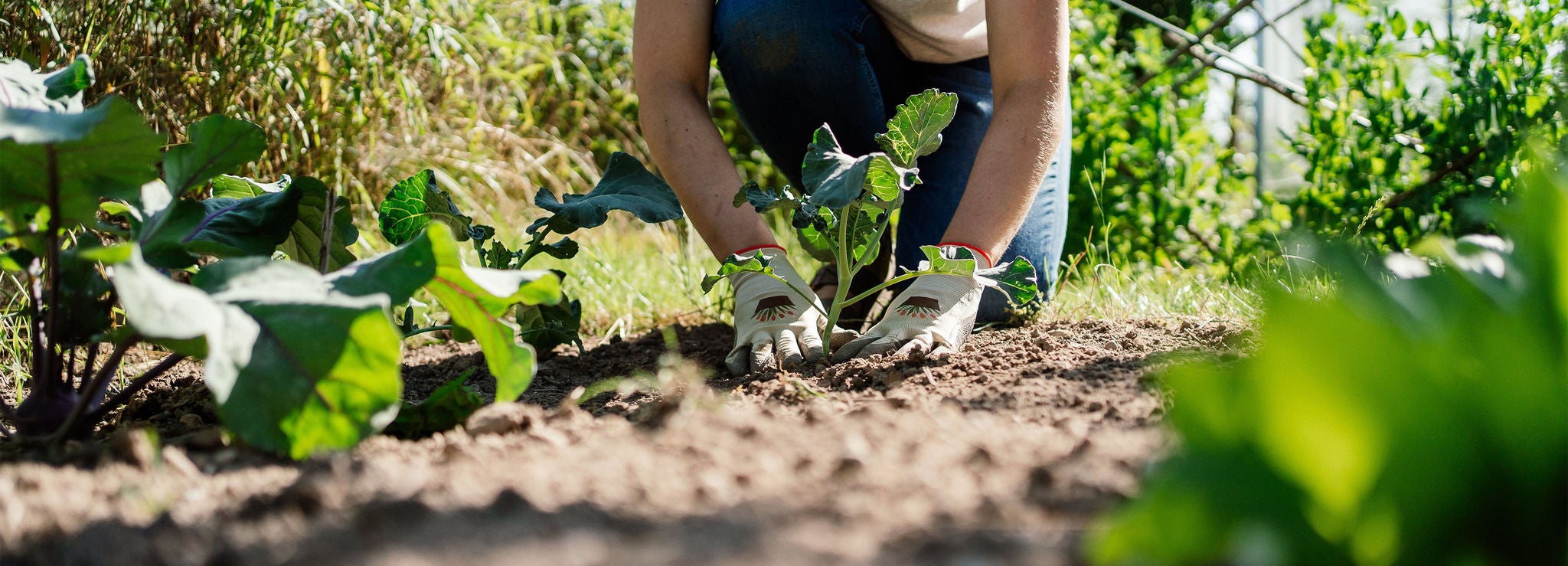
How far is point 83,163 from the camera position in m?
1.04

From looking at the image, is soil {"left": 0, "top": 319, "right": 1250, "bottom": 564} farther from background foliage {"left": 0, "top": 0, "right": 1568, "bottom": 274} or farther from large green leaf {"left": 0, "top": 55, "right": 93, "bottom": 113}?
background foliage {"left": 0, "top": 0, "right": 1568, "bottom": 274}

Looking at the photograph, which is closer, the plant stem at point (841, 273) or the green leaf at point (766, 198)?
the green leaf at point (766, 198)

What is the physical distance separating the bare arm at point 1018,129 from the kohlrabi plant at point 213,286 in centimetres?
86

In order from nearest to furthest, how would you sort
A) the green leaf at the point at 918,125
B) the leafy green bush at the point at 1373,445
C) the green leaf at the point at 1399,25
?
the leafy green bush at the point at 1373,445
the green leaf at the point at 918,125
the green leaf at the point at 1399,25

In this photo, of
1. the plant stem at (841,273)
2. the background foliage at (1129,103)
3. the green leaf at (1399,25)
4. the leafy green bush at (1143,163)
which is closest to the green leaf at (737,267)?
the plant stem at (841,273)

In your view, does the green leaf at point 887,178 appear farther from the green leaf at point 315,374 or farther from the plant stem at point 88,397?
the plant stem at point 88,397

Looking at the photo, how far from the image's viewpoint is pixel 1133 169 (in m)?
2.90

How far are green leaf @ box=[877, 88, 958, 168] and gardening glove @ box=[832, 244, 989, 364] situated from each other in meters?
0.19

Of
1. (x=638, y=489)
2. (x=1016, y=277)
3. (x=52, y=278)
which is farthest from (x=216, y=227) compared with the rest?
(x=1016, y=277)

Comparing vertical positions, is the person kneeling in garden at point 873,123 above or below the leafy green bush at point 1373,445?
below

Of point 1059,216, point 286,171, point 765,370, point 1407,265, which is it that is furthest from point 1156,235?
point 286,171

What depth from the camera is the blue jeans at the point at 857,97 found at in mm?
2135

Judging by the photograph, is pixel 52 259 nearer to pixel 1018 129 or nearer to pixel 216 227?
pixel 216 227

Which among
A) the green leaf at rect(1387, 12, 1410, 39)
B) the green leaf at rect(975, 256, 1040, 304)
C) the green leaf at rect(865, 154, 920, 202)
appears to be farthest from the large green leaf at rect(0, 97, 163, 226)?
the green leaf at rect(1387, 12, 1410, 39)
